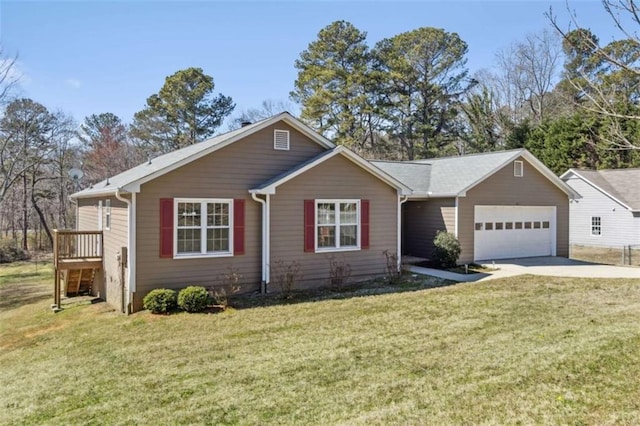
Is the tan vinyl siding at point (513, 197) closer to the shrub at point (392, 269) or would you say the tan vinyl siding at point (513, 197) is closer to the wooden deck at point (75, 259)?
the shrub at point (392, 269)

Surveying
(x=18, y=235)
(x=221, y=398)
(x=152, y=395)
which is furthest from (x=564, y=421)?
(x=18, y=235)

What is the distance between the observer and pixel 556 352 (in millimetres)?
6641

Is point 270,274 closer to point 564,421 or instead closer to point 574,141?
point 564,421

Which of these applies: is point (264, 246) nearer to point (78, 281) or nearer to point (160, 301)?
point (160, 301)

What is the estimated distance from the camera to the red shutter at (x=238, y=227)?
38.1ft

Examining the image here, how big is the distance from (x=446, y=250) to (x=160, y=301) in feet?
32.0

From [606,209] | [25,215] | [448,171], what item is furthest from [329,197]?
[25,215]

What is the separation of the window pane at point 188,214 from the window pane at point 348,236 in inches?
167

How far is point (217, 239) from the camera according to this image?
11.5 meters

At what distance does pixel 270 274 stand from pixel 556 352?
7.24m

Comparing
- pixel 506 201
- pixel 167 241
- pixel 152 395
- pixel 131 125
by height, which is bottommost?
pixel 152 395

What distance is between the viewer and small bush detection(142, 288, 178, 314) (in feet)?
32.6

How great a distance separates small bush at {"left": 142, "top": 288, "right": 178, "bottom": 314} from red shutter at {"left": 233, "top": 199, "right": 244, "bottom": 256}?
2096mm

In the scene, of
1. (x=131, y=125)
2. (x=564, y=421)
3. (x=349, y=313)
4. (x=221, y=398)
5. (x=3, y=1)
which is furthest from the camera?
(x=131, y=125)
